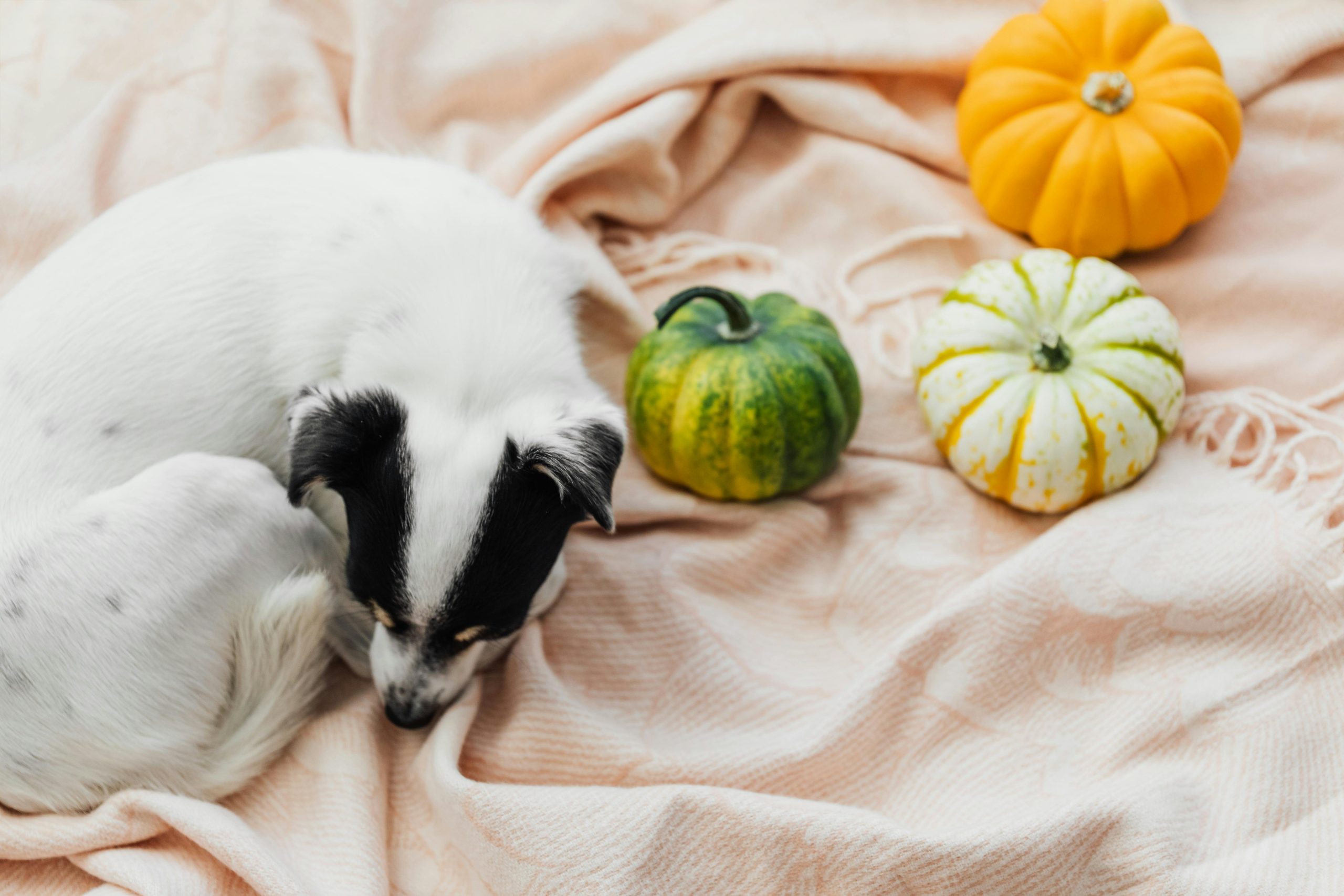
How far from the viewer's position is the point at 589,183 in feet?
8.15

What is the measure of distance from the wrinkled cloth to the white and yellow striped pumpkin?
Result: 92 millimetres

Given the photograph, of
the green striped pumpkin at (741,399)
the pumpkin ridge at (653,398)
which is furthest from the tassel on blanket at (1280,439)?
the pumpkin ridge at (653,398)

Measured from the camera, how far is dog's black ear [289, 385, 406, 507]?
154 centimetres

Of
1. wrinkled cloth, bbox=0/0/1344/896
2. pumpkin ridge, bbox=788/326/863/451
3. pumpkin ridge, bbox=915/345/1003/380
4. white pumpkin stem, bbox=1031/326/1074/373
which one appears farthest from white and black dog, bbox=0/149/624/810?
white pumpkin stem, bbox=1031/326/1074/373

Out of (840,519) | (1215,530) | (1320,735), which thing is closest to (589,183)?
(840,519)

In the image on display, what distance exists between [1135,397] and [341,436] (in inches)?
57.4

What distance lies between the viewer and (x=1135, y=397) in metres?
1.98

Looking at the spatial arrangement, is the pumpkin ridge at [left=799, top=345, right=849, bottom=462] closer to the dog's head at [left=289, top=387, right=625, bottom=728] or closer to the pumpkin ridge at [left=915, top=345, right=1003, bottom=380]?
the pumpkin ridge at [left=915, top=345, right=1003, bottom=380]

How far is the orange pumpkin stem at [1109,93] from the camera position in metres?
2.28

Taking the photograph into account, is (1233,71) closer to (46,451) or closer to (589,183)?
(589,183)

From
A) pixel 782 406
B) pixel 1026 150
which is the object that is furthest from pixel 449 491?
pixel 1026 150

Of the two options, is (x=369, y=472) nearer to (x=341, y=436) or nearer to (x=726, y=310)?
(x=341, y=436)

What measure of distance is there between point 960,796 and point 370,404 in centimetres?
114

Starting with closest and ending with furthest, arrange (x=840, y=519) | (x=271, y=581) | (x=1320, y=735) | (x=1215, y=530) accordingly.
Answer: (x=1320, y=735) < (x=271, y=581) < (x=1215, y=530) < (x=840, y=519)
